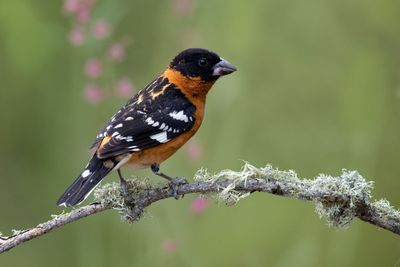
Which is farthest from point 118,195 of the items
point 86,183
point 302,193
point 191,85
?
point 191,85

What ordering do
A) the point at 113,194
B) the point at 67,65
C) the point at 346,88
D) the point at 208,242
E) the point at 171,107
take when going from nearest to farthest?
the point at 113,194 < the point at 171,107 < the point at 346,88 < the point at 208,242 < the point at 67,65

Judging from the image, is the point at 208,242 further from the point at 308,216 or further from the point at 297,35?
the point at 297,35

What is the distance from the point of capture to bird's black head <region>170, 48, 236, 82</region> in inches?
109

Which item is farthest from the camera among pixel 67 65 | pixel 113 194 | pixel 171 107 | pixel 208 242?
pixel 67 65

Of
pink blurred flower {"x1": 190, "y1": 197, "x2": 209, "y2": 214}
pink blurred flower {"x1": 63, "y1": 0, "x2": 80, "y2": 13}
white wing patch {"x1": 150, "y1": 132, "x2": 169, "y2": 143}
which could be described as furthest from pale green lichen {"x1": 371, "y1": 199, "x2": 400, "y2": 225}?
pink blurred flower {"x1": 63, "y1": 0, "x2": 80, "y2": 13}

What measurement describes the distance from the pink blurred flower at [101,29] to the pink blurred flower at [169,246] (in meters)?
1.01

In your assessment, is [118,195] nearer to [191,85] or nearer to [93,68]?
[191,85]

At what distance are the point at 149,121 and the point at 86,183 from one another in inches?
15.3

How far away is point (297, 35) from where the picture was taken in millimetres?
3320

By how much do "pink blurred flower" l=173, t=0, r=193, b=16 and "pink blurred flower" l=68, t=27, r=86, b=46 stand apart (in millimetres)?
478

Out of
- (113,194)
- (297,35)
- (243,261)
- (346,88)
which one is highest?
(297,35)

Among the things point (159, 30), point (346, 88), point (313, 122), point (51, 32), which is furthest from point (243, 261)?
point (51, 32)

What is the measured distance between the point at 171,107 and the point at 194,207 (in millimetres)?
794

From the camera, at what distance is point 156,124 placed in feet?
8.37
